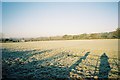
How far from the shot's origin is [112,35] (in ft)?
102

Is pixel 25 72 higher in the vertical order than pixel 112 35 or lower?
lower

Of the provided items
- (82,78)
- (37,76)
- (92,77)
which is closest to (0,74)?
(37,76)

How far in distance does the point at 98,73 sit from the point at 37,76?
123 inches

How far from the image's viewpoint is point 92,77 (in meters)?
6.75

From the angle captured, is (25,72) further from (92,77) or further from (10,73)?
(92,77)

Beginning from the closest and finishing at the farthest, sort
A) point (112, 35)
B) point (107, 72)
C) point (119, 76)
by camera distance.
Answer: point (119, 76) → point (107, 72) → point (112, 35)

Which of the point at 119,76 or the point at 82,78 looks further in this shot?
the point at 119,76

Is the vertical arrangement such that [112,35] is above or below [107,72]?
above

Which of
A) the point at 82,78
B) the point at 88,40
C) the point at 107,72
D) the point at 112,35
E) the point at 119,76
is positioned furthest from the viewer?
the point at 88,40

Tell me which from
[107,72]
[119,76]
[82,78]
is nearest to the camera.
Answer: [82,78]

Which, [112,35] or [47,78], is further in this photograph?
[112,35]

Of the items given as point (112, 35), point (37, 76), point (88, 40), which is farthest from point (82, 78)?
point (88, 40)

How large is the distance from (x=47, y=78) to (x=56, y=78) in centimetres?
42

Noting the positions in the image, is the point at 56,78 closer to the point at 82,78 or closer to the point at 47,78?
the point at 47,78
